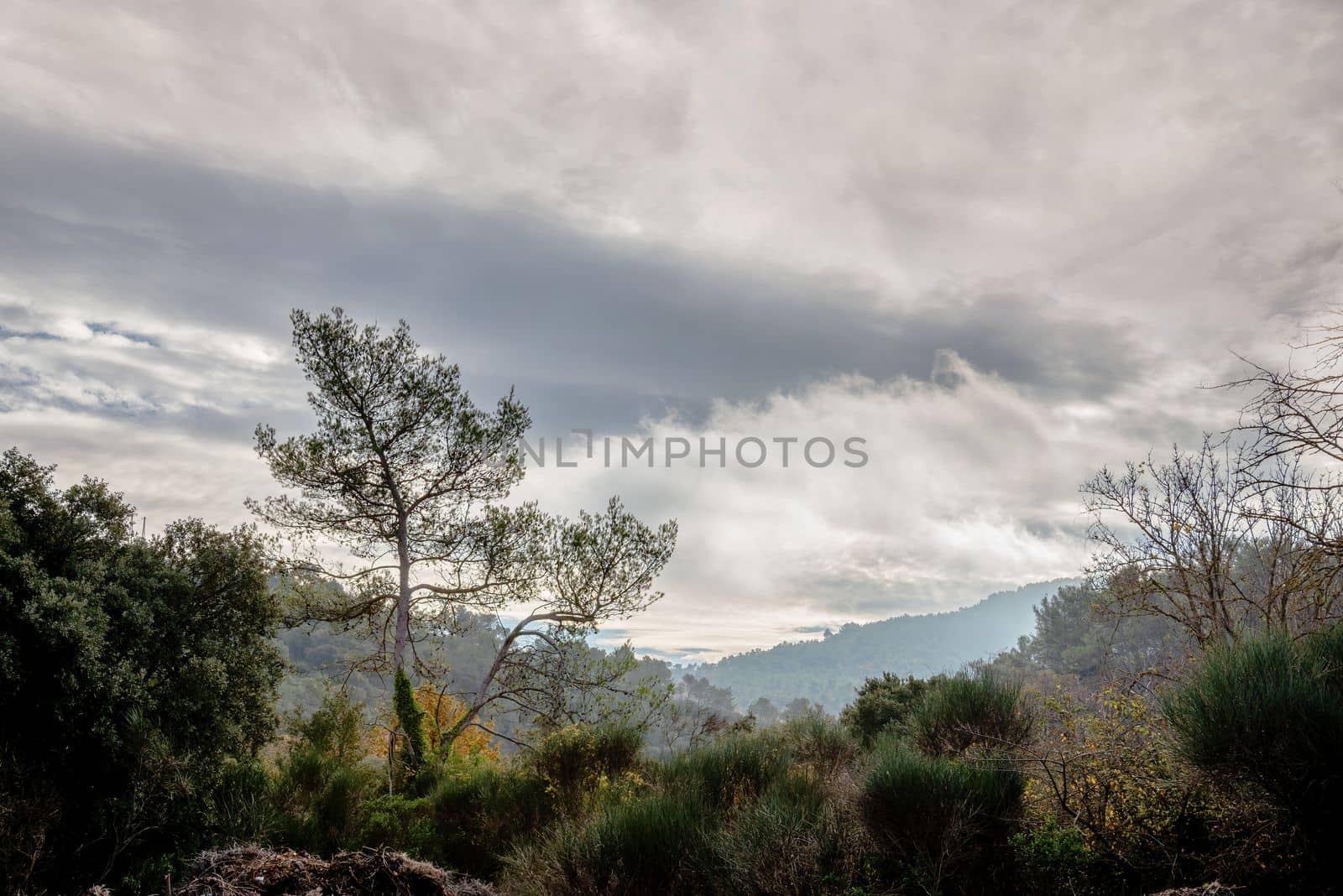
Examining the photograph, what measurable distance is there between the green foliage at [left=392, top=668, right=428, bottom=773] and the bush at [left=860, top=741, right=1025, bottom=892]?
438 inches

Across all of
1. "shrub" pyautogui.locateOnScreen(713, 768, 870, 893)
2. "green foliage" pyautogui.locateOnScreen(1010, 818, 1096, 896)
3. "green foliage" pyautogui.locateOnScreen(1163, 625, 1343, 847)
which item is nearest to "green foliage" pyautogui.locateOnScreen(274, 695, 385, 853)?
"shrub" pyautogui.locateOnScreen(713, 768, 870, 893)

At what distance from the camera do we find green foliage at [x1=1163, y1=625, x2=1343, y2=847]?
450 centimetres

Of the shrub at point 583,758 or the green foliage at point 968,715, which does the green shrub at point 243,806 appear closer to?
the shrub at point 583,758

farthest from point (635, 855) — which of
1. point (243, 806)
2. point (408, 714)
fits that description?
point (408, 714)

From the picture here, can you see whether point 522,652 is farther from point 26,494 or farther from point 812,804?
point 812,804

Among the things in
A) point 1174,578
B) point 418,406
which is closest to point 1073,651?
point 1174,578

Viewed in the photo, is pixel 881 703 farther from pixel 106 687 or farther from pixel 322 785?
pixel 106 687

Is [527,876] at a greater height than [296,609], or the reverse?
[296,609]

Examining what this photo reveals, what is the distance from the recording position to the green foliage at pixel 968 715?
8914mm

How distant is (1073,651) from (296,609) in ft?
169

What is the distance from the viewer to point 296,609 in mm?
15742

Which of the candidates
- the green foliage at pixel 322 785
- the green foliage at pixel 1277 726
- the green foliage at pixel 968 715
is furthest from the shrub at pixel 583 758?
the green foliage at pixel 1277 726

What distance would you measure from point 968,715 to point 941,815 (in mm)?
3428

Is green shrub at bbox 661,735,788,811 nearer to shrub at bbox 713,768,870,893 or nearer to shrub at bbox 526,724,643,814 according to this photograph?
shrub at bbox 713,768,870,893
